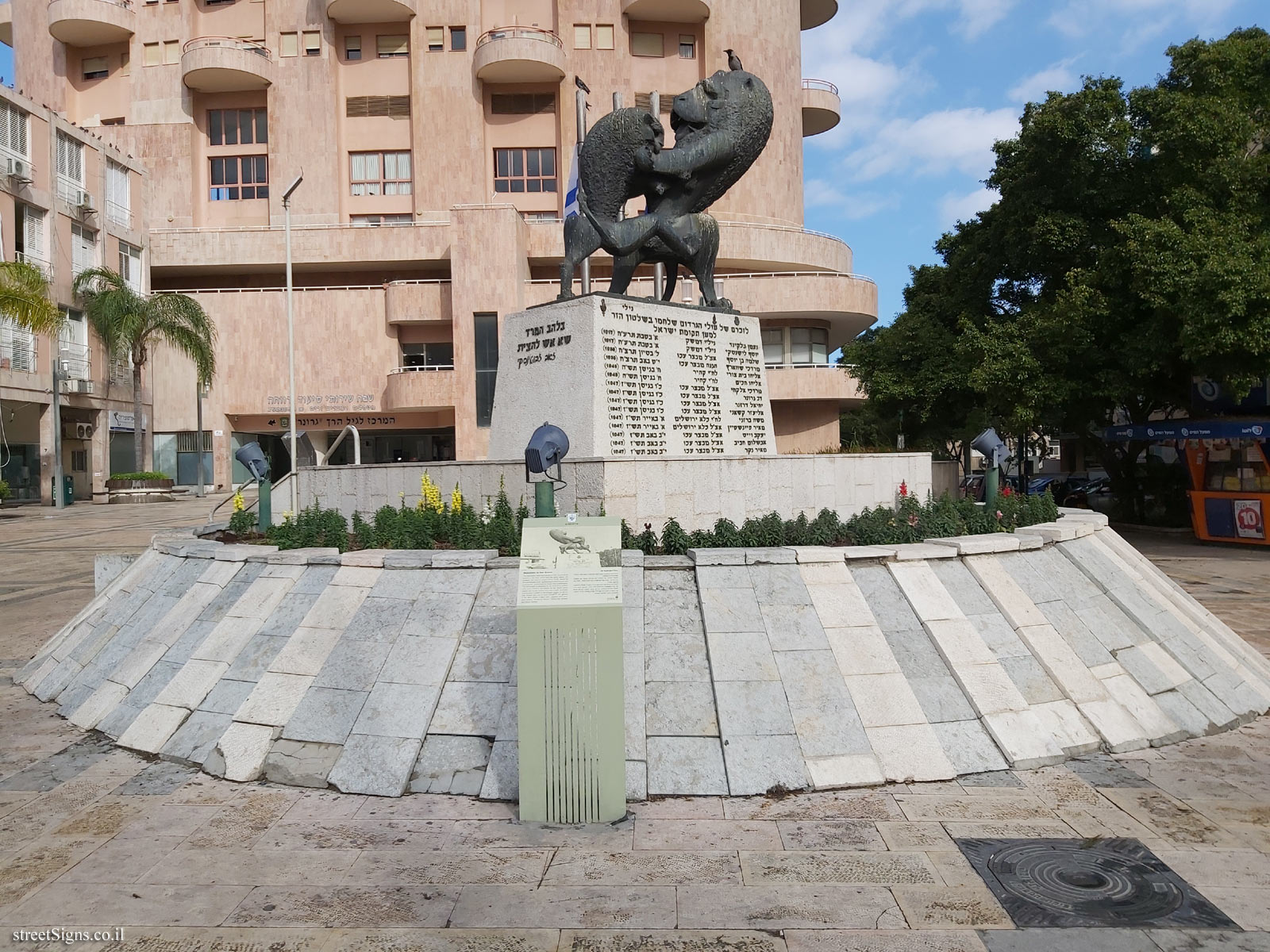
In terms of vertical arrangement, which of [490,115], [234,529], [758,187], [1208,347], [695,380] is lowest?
[234,529]

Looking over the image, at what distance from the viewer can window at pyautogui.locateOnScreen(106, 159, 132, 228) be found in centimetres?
4047

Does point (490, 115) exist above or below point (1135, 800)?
above

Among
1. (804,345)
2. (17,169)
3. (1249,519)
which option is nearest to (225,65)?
(17,169)

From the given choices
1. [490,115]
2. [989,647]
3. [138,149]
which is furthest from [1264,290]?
[138,149]

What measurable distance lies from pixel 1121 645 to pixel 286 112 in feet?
149

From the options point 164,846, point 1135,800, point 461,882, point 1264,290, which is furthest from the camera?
point 1264,290

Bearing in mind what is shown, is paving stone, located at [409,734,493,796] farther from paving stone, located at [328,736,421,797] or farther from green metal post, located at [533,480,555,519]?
green metal post, located at [533,480,555,519]

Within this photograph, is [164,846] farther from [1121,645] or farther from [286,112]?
[286,112]

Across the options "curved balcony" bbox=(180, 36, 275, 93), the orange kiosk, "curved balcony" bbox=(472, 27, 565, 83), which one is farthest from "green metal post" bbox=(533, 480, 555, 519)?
"curved balcony" bbox=(180, 36, 275, 93)

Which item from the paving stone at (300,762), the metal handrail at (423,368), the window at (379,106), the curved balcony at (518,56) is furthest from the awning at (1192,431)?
the window at (379,106)

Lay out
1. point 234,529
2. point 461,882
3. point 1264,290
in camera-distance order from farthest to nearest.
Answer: point 1264,290, point 234,529, point 461,882

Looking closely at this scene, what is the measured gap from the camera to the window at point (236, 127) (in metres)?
44.8

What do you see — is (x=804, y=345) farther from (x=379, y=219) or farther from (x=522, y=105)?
(x=379, y=219)

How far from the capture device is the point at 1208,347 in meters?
19.3
